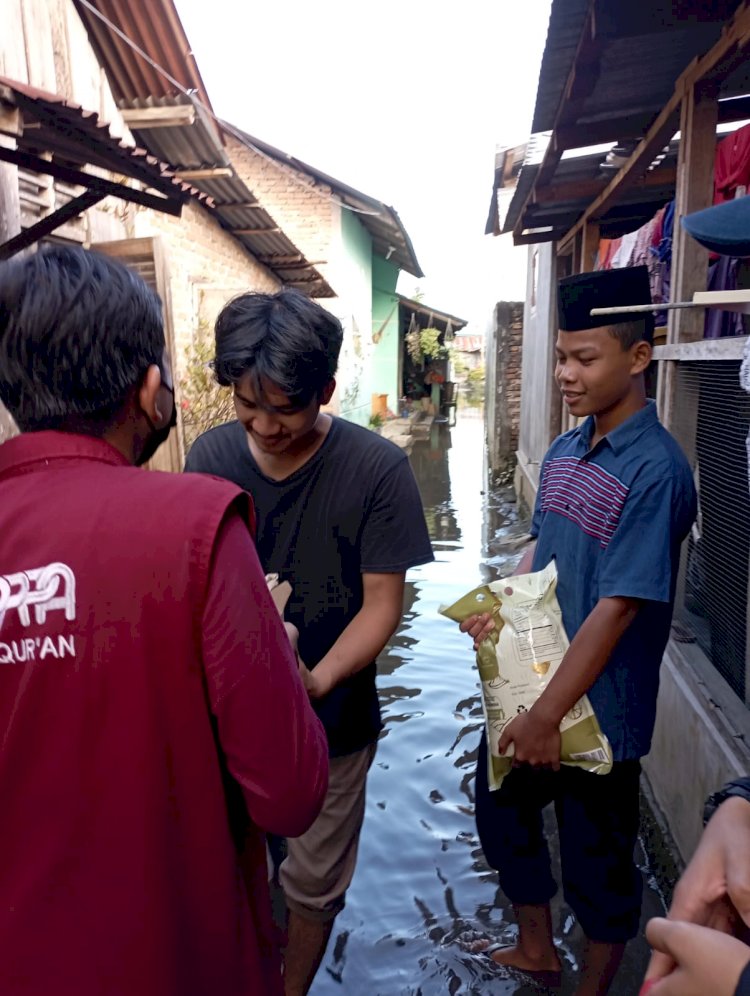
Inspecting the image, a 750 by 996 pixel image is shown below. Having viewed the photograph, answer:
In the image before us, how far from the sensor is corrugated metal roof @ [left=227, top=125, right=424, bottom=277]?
1351 cm

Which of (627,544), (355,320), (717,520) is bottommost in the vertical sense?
(717,520)

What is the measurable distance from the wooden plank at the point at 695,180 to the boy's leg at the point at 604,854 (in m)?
2.10

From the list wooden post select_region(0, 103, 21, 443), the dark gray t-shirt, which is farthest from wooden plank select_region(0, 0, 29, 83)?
the dark gray t-shirt

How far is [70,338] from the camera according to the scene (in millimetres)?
1073

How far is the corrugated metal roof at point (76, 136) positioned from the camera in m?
3.30

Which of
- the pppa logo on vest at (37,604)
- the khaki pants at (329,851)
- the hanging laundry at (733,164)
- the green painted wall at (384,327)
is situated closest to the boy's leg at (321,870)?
the khaki pants at (329,851)

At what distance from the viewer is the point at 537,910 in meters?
2.43

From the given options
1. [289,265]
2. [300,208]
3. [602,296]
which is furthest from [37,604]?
[300,208]

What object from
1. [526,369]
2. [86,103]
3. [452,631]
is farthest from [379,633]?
[526,369]

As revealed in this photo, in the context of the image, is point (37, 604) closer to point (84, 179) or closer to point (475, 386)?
point (84, 179)

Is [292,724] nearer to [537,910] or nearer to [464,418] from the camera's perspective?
[537,910]

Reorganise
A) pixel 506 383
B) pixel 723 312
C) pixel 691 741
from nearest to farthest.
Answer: pixel 691 741 → pixel 723 312 → pixel 506 383

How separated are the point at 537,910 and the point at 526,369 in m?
10.1

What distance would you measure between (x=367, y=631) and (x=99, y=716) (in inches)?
42.4
